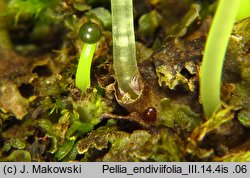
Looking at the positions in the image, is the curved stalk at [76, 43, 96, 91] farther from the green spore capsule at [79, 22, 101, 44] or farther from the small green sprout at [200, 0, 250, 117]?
the small green sprout at [200, 0, 250, 117]

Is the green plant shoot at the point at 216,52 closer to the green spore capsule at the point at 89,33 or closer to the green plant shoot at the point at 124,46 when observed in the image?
the green plant shoot at the point at 124,46

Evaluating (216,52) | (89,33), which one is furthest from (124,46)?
(216,52)

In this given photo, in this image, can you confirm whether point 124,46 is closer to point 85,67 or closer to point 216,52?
point 85,67

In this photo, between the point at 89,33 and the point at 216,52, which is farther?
the point at 89,33

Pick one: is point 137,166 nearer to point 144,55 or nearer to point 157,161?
point 157,161

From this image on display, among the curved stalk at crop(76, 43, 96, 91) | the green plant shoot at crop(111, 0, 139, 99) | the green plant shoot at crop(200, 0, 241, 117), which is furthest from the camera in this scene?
the curved stalk at crop(76, 43, 96, 91)

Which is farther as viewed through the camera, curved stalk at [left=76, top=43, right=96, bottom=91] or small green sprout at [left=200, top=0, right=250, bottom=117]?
curved stalk at [left=76, top=43, right=96, bottom=91]

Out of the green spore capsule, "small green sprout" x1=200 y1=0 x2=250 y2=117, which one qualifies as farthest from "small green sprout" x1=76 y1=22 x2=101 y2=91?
"small green sprout" x1=200 y1=0 x2=250 y2=117
